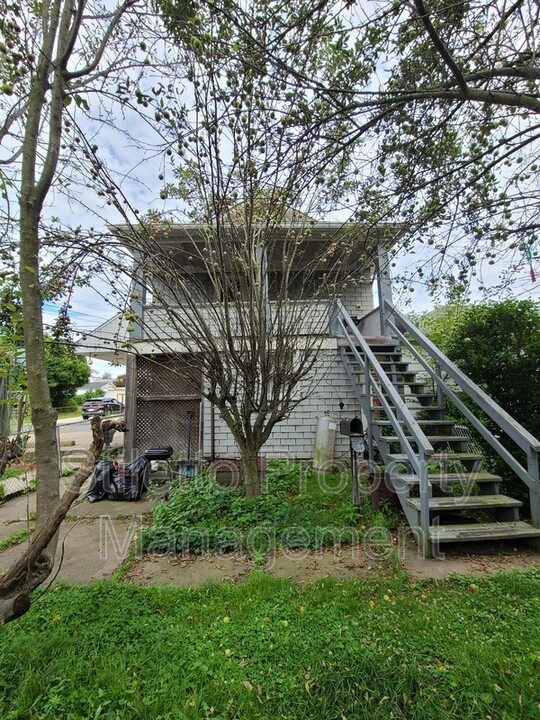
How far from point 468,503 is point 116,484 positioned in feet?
15.9

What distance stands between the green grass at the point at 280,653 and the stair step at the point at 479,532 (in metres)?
0.44

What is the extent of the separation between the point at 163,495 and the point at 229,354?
2752 millimetres

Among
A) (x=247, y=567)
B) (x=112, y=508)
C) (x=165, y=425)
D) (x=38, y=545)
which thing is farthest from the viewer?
(x=165, y=425)

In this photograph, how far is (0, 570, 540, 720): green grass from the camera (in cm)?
166

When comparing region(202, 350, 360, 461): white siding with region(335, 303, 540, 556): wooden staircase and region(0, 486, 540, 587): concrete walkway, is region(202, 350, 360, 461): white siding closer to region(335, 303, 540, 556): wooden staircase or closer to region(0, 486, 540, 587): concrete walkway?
region(335, 303, 540, 556): wooden staircase

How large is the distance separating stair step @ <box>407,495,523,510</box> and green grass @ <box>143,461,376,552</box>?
31.7 inches

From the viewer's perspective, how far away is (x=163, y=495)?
16.8 ft

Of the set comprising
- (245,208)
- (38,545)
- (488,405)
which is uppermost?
(245,208)

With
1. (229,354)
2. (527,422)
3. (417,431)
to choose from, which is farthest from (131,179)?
(527,422)

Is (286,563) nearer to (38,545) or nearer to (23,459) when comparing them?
(38,545)

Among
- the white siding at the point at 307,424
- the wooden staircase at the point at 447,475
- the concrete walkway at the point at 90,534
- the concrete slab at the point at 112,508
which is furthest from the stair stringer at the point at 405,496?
the concrete slab at the point at 112,508

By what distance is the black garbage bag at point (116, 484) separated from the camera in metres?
5.22

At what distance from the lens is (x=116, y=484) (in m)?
5.23

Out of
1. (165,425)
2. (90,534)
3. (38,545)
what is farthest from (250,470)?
(165,425)
